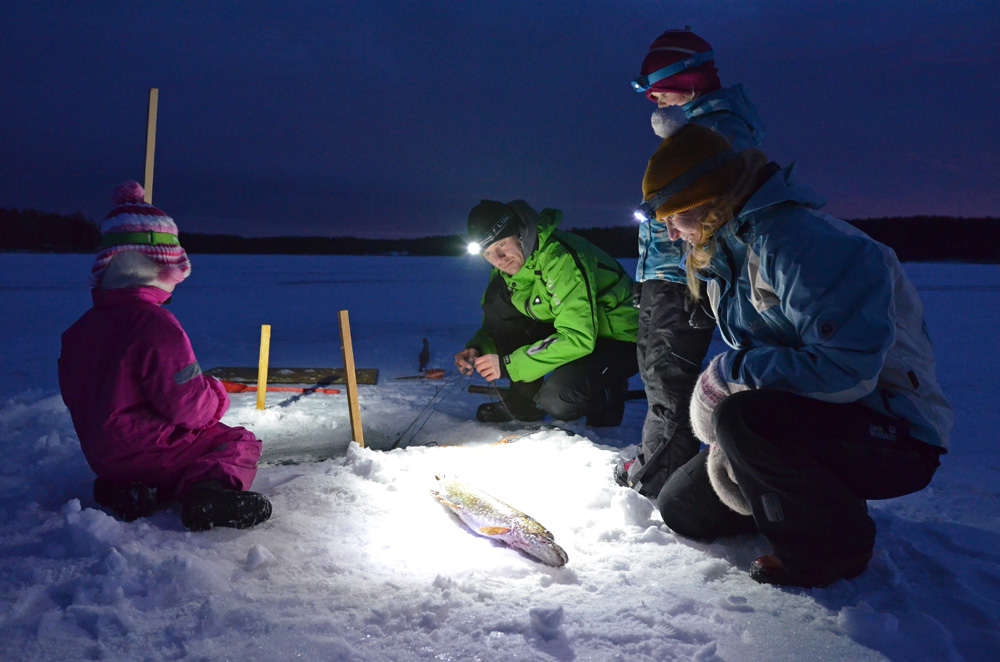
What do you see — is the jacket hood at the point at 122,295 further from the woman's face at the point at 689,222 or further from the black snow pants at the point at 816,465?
the black snow pants at the point at 816,465

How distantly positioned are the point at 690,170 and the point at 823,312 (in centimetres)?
63

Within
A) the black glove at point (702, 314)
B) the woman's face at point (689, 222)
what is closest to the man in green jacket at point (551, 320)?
the black glove at point (702, 314)

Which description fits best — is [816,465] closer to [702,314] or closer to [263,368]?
[702,314]

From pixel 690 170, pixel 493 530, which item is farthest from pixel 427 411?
pixel 690 170

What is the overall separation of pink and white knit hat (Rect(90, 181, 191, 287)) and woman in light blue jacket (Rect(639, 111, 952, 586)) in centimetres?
192

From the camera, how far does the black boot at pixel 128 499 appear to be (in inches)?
94.3

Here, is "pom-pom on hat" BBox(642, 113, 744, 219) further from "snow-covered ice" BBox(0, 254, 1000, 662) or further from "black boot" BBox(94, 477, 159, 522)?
"black boot" BBox(94, 477, 159, 522)

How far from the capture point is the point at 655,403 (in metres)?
2.97

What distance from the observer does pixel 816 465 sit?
6.38ft

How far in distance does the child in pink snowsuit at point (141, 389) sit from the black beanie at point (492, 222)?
5.48 ft

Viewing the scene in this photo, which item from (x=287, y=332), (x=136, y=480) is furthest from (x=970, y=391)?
(x=287, y=332)

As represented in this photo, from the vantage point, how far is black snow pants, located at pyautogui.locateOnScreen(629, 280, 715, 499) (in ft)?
9.27

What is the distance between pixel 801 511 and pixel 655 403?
3.47 feet

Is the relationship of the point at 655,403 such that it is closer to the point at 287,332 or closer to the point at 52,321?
the point at 287,332
